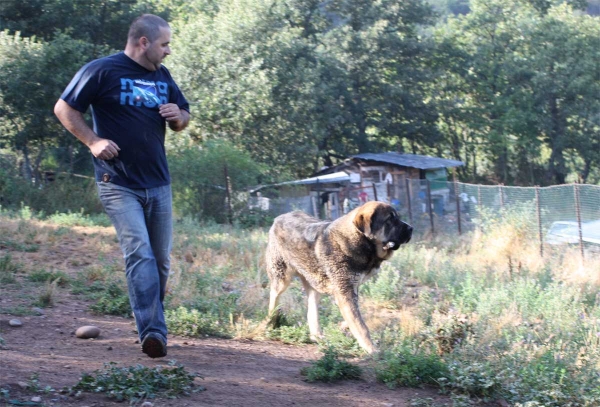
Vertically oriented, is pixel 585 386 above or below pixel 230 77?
below

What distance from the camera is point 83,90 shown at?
4.88m

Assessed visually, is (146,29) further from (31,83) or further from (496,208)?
(31,83)

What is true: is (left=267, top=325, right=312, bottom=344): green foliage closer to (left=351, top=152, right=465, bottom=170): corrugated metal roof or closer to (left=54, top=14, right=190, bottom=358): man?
(left=54, top=14, right=190, bottom=358): man

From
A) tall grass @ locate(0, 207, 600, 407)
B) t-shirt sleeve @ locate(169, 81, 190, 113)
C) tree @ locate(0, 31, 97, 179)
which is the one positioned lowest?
tall grass @ locate(0, 207, 600, 407)

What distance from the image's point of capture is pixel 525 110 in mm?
42062

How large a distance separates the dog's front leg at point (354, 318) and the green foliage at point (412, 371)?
0.77 meters

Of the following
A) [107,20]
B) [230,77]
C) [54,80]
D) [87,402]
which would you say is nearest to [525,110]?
[230,77]

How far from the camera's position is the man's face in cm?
506

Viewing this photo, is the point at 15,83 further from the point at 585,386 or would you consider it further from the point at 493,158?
the point at 493,158

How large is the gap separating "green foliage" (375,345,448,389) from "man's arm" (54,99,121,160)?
232cm

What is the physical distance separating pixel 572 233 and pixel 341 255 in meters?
8.27

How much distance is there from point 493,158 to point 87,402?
1690 inches

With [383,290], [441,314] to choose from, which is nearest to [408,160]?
[383,290]

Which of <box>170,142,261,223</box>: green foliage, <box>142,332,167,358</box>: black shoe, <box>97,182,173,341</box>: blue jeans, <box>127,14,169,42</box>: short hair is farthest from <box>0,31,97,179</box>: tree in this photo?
<box>142,332,167,358</box>: black shoe
